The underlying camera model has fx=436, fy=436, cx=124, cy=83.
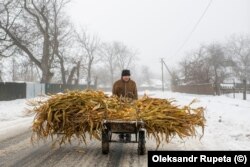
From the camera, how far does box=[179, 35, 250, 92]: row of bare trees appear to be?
60853 millimetres

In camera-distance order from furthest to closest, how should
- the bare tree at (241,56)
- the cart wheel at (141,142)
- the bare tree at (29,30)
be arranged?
1. the bare tree at (241,56)
2. the bare tree at (29,30)
3. the cart wheel at (141,142)

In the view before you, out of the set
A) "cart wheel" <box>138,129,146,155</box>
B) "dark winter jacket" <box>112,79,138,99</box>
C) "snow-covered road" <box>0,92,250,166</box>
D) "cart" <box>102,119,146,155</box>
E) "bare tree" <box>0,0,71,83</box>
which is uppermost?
"bare tree" <box>0,0,71,83</box>

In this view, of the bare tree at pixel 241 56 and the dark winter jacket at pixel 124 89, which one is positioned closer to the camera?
the dark winter jacket at pixel 124 89

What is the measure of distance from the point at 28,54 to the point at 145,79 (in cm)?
13975

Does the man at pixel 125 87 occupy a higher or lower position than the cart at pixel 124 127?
higher

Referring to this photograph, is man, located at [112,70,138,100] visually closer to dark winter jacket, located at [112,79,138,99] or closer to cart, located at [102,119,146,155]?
dark winter jacket, located at [112,79,138,99]

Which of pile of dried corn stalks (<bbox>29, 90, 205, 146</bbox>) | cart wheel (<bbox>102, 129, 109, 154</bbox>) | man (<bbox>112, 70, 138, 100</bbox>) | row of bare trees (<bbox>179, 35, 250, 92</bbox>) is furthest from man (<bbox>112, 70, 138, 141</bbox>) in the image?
row of bare trees (<bbox>179, 35, 250, 92</bbox>)

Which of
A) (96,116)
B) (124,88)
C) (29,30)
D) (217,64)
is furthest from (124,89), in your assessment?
(217,64)

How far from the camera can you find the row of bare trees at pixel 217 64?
200 feet

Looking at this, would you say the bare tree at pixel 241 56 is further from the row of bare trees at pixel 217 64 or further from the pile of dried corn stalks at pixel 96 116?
the pile of dried corn stalks at pixel 96 116

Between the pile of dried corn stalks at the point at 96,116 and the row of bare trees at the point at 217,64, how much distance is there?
33.2m

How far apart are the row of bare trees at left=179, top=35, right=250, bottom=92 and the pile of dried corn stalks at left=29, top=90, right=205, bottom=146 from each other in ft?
109

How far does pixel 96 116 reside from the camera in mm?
8992

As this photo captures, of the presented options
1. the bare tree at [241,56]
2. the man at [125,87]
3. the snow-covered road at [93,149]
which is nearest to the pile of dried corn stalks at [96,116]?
the snow-covered road at [93,149]
